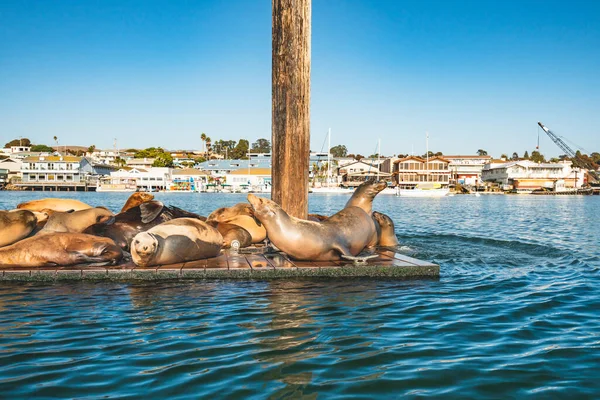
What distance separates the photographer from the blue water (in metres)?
3.64

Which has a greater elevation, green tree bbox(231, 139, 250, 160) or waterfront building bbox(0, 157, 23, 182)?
green tree bbox(231, 139, 250, 160)

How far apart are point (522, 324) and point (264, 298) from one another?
301cm

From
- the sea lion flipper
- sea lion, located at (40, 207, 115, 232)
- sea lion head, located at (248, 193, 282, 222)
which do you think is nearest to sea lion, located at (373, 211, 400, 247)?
sea lion head, located at (248, 193, 282, 222)

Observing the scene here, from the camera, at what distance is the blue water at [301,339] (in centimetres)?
364

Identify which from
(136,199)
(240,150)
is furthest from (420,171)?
(136,199)

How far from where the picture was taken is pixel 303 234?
309 inches

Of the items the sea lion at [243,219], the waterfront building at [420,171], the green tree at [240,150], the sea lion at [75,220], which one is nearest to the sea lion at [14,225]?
the sea lion at [75,220]

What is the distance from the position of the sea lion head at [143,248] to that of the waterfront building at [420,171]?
346 feet

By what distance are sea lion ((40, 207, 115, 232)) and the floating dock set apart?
1.93 meters

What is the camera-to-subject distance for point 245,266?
25.2ft

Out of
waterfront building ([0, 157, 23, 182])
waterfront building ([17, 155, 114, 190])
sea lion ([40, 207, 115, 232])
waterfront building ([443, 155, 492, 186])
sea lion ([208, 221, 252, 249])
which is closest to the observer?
sea lion ([40, 207, 115, 232])

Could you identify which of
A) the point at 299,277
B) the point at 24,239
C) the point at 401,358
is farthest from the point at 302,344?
the point at 24,239

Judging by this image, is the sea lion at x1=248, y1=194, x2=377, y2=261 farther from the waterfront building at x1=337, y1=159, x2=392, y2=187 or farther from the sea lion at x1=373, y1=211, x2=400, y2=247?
the waterfront building at x1=337, y1=159, x2=392, y2=187

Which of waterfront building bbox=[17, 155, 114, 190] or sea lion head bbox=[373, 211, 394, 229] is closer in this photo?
sea lion head bbox=[373, 211, 394, 229]
